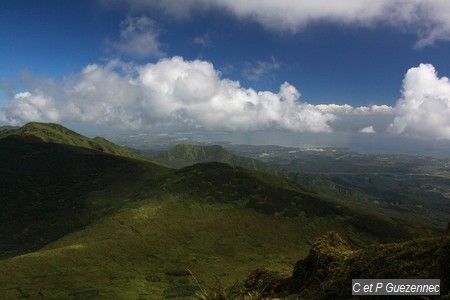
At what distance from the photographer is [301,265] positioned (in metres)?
38.1

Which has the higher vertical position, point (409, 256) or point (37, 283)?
point (409, 256)

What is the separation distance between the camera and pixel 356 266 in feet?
90.4

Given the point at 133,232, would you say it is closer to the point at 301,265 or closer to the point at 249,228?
the point at 249,228

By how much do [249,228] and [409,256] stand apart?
177 metres

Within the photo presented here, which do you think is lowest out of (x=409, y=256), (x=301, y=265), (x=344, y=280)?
(x=301, y=265)

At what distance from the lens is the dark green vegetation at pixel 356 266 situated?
73.9 feet

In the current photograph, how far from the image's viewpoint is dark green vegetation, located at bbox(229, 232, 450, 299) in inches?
887

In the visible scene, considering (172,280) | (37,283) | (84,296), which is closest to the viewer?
(84,296)

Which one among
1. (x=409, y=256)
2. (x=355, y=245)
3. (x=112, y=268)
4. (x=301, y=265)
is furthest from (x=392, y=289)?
(x=355, y=245)

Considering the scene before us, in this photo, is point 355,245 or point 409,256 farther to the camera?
point 355,245

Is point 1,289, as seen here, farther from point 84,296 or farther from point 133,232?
point 133,232

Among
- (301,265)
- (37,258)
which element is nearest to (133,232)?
(37,258)

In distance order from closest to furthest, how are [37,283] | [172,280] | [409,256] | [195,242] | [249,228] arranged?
[409,256], [37,283], [172,280], [195,242], [249,228]

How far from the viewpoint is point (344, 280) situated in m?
26.5
